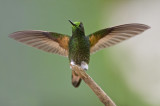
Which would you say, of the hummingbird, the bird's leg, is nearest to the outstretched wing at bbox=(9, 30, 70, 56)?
the hummingbird

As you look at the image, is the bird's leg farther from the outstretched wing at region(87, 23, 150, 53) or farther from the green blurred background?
the green blurred background

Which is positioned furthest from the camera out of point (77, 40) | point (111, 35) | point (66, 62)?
point (66, 62)

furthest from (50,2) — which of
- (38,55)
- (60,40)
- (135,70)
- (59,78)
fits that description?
(135,70)

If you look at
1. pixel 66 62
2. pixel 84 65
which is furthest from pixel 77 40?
pixel 66 62

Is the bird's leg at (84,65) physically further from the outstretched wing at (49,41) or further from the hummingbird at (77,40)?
the outstretched wing at (49,41)

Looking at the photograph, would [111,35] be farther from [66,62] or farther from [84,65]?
[66,62]

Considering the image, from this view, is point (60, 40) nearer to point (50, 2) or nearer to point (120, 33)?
point (120, 33)

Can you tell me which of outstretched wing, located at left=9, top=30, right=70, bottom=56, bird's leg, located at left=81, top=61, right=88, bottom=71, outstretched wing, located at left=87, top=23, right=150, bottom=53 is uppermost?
outstretched wing, located at left=9, top=30, right=70, bottom=56
